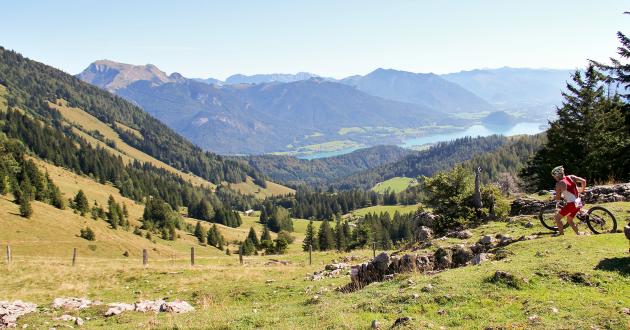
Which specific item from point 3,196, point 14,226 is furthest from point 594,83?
point 3,196

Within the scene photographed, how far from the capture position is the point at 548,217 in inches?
859

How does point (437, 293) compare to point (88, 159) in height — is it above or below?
below

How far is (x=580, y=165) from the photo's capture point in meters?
39.5

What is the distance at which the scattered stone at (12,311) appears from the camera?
17203 mm

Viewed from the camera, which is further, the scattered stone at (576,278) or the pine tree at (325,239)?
the pine tree at (325,239)

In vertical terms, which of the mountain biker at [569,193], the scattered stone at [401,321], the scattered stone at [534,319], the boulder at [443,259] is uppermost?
the mountain biker at [569,193]

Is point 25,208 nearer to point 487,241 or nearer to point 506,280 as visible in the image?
point 487,241

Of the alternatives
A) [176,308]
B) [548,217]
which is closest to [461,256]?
[548,217]

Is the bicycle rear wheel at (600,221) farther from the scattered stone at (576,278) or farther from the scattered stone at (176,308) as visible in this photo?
the scattered stone at (176,308)

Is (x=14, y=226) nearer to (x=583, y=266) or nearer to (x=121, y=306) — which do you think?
(x=121, y=306)

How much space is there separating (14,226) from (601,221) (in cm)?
8713

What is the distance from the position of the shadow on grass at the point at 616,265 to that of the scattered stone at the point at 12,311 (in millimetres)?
21728

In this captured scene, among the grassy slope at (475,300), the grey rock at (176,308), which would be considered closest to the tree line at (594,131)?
the grassy slope at (475,300)

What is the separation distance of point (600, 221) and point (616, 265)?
6008mm
